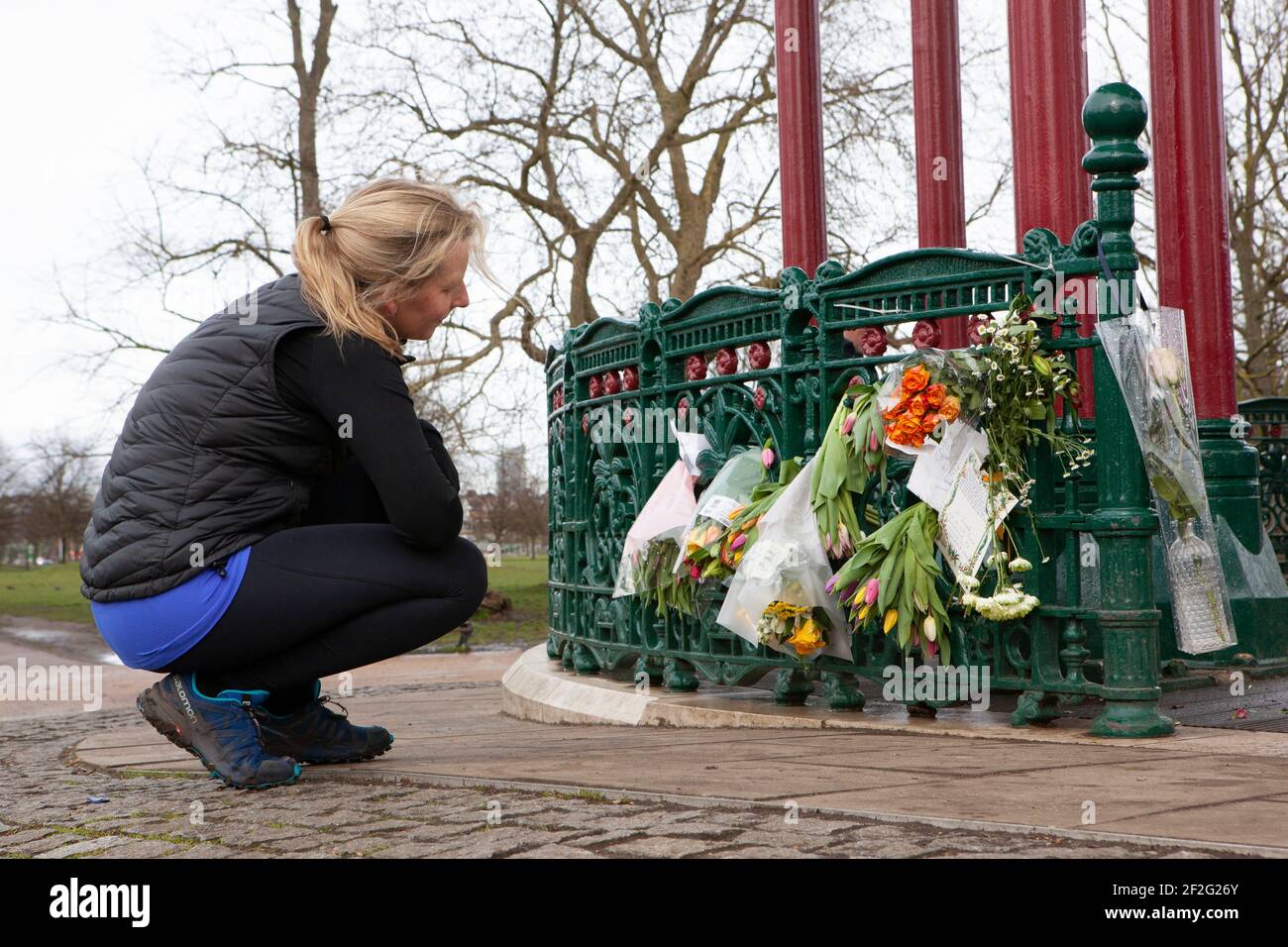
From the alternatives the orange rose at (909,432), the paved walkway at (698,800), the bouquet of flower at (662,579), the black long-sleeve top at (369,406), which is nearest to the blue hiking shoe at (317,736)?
the paved walkway at (698,800)

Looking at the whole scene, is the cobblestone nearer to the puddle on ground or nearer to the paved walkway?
the paved walkway

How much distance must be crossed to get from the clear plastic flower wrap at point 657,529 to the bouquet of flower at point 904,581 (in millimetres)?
917

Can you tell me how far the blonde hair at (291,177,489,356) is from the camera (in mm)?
3227

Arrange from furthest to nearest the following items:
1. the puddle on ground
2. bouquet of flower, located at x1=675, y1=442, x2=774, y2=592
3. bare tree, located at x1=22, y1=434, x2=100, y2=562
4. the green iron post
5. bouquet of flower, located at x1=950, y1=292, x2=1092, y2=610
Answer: bare tree, located at x1=22, y1=434, x2=100, y2=562 → the puddle on ground → bouquet of flower, located at x1=675, y1=442, x2=774, y2=592 → bouquet of flower, located at x1=950, y1=292, x2=1092, y2=610 → the green iron post

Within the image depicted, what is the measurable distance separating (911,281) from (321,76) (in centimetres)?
1846

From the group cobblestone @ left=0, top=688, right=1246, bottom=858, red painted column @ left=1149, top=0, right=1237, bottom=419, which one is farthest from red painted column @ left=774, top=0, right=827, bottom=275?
cobblestone @ left=0, top=688, right=1246, bottom=858

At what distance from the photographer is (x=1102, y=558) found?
13.0ft

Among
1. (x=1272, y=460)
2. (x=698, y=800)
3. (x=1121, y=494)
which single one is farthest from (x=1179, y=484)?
(x=1272, y=460)

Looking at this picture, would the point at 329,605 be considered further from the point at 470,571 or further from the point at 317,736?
the point at 317,736

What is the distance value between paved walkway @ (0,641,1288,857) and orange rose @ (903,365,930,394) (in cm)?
102

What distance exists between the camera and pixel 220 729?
3.32 m

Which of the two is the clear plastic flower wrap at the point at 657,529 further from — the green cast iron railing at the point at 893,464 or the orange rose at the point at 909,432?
the orange rose at the point at 909,432

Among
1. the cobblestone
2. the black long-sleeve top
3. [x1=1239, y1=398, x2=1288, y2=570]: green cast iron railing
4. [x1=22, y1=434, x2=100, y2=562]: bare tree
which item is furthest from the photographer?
[x1=22, y1=434, x2=100, y2=562]: bare tree
